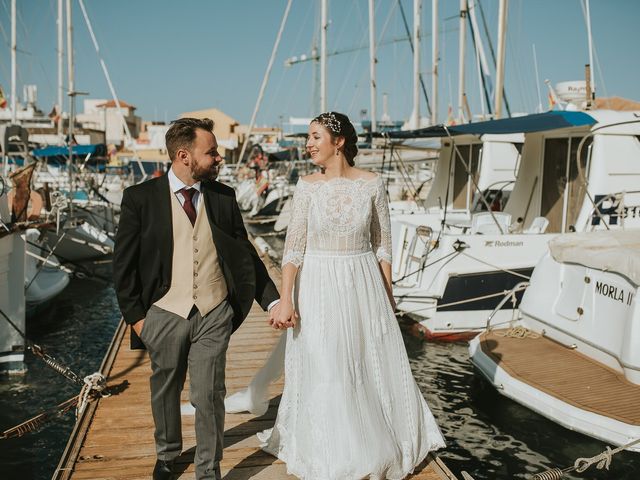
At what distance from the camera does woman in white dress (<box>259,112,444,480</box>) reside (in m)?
3.32

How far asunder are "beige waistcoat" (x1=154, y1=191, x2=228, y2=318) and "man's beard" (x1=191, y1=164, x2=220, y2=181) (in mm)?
151

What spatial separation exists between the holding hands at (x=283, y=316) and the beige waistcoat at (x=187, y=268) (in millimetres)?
437

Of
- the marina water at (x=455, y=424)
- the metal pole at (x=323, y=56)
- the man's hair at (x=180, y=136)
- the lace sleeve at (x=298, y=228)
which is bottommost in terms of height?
the marina water at (x=455, y=424)

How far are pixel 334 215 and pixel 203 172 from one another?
755mm

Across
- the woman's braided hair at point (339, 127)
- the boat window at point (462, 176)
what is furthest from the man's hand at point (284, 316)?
the boat window at point (462, 176)

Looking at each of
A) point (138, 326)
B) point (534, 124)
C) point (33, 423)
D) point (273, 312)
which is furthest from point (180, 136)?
point (534, 124)

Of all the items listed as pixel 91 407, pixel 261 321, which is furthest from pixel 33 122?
pixel 91 407

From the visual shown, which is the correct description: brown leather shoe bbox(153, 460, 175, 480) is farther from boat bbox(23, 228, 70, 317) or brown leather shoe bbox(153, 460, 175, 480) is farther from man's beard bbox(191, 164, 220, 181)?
boat bbox(23, 228, 70, 317)

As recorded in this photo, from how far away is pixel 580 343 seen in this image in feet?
21.2

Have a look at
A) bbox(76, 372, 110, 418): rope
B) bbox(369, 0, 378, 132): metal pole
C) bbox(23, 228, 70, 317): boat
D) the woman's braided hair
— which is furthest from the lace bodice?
bbox(369, 0, 378, 132): metal pole

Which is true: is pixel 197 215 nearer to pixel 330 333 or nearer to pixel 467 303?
pixel 330 333

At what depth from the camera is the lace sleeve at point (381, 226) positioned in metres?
3.50

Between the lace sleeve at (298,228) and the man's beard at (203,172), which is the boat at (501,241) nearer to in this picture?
the lace sleeve at (298,228)

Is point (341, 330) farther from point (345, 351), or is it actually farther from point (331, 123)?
point (331, 123)
